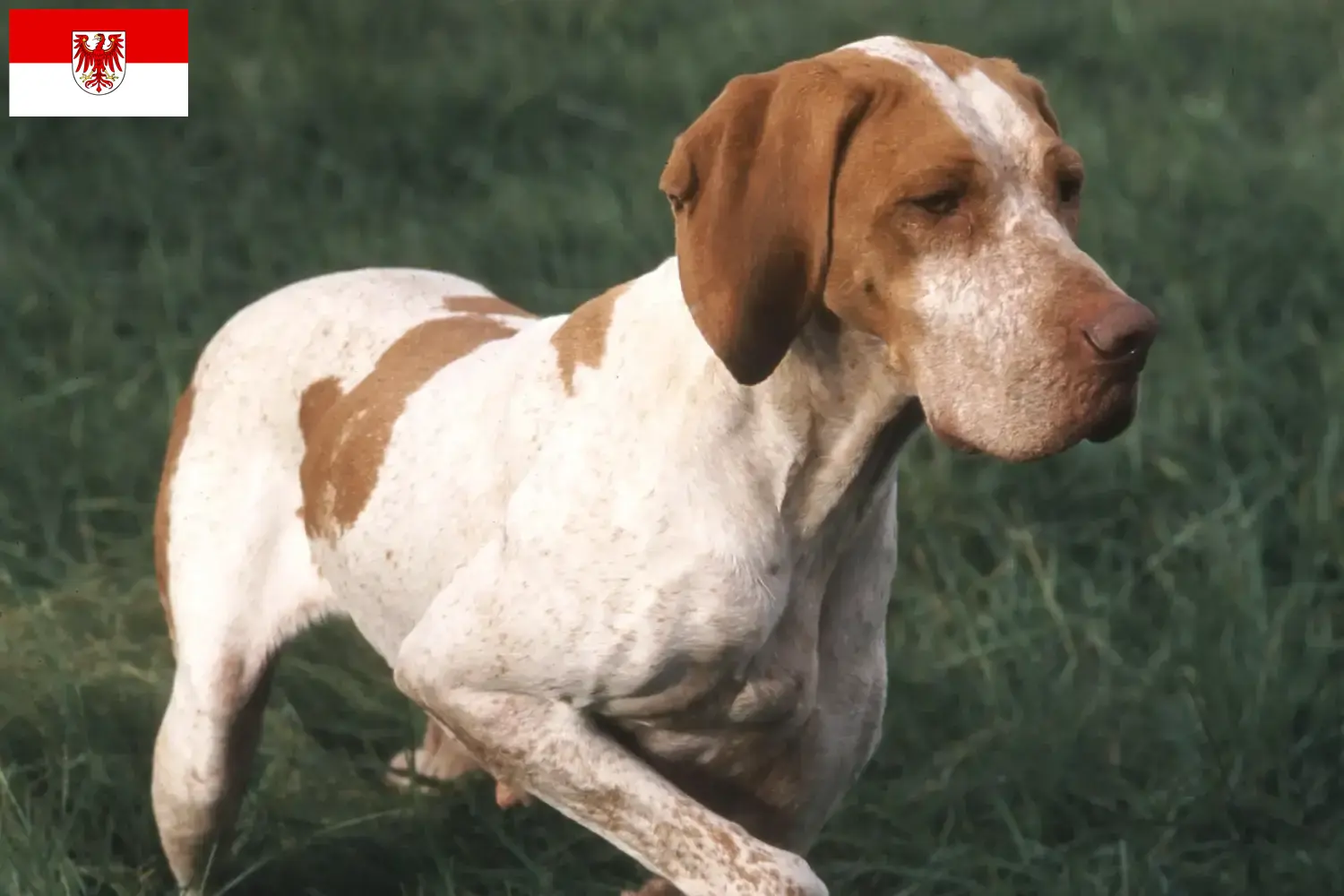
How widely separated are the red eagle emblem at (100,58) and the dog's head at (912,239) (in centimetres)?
429

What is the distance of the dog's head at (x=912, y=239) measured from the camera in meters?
2.35

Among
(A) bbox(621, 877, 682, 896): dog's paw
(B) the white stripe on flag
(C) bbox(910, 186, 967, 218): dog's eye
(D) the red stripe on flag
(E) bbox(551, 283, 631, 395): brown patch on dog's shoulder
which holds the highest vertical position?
(C) bbox(910, 186, 967, 218): dog's eye

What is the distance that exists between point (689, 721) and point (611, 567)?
0.83 feet

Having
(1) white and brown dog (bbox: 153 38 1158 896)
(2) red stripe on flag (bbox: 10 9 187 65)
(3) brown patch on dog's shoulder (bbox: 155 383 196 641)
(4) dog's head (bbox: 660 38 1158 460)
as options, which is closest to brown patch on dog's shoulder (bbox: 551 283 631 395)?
(1) white and brown dog (bbox: 153 38 1158 896)

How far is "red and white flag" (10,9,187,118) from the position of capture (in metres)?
6.45

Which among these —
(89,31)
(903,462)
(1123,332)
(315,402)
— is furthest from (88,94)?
(1123,332)

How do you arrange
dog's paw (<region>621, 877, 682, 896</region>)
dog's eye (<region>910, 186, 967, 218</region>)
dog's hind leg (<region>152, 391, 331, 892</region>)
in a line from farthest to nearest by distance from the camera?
dog's hind leg (<region>152, 391, 331, 892</region>) → dog's paw (<region>621, 877, 682, 896</region>) → dog's eye (<region>910, 186, 967, 218</region>)

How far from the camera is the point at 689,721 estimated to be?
268 centimetres

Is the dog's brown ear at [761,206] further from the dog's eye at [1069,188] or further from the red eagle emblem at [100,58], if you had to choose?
the red eagle emblem at [100,58]

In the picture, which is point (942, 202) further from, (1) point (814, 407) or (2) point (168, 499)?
(2) point (168, 499)

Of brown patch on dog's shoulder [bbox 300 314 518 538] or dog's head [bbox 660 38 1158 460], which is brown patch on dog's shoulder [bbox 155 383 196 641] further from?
dog's head [bbox 660 38 1158 460]

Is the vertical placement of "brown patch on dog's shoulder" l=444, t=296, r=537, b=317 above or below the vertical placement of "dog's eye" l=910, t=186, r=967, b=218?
below

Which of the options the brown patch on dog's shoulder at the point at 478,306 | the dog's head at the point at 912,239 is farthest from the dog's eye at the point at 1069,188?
the brown patch on dog's shoulder at the point at 478,306

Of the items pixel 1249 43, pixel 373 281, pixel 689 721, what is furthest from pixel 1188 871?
pixel 1249 43
